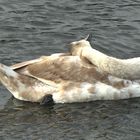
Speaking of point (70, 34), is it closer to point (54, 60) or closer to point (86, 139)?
point (54, 60)

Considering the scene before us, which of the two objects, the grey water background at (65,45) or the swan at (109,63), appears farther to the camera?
the swan at (109,63)

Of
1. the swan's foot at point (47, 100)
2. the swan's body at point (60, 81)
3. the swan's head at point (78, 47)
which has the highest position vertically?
the swan's head at point (78, 47)

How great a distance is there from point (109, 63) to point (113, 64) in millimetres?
75

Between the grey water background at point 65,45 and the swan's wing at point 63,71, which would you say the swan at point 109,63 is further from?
the grey water background at point 65,45

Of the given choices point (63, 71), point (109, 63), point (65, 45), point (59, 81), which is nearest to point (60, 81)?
point (59, 81)

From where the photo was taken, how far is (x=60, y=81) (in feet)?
42.1

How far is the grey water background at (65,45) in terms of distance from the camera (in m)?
11.6

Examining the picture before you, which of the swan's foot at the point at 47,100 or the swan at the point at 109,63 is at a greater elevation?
the swan at the point at 109,63

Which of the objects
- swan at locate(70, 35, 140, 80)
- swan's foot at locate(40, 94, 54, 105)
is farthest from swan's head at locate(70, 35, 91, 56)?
swan's foot at locate(40, 94, 54, 105)

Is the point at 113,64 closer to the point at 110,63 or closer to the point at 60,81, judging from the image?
the point at 110,63

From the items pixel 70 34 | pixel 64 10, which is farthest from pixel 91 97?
pixel 64 10

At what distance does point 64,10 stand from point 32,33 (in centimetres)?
147

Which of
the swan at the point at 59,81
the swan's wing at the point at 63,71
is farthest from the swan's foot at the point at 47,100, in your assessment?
the swan's wing at the point at 63,71

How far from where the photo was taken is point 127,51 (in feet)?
49.5
